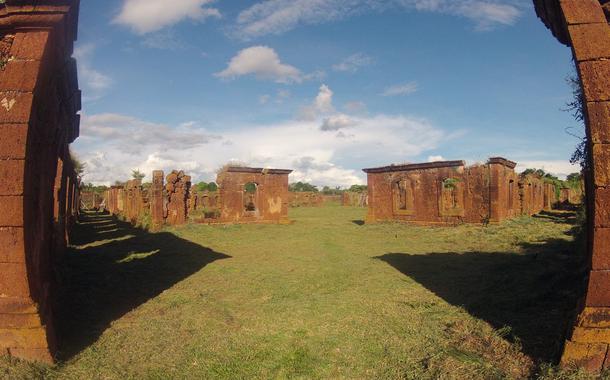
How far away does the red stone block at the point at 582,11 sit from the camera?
3.83 m

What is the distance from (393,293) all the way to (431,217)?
13.4 m

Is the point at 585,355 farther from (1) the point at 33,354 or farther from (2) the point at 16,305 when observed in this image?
(2) the point at 16,305

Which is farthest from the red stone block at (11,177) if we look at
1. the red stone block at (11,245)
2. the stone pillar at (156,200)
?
the stone pillar at (156,200)

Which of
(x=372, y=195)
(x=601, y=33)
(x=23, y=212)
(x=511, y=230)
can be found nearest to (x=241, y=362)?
(x=23, y=212)

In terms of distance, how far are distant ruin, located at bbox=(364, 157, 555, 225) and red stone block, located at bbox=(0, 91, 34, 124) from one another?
1743 centimetres

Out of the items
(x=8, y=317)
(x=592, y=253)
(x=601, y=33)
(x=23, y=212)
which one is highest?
(x=601, y=33)

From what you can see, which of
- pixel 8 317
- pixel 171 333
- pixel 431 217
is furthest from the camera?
pixel 431 217

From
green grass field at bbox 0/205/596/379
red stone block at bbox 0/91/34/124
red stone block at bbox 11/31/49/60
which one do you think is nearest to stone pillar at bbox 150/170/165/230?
green grass field at bbox 0/205/596/379

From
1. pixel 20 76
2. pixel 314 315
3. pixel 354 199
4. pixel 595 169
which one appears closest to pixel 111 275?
pixel 314 315

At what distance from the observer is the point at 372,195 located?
857 inches

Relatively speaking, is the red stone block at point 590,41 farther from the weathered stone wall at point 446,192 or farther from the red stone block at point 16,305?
the weathered stone wall at point 446,192

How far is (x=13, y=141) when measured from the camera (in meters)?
3.93

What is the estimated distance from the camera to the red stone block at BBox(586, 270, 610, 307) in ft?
11.6

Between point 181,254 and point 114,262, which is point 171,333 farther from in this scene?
point 181,254
